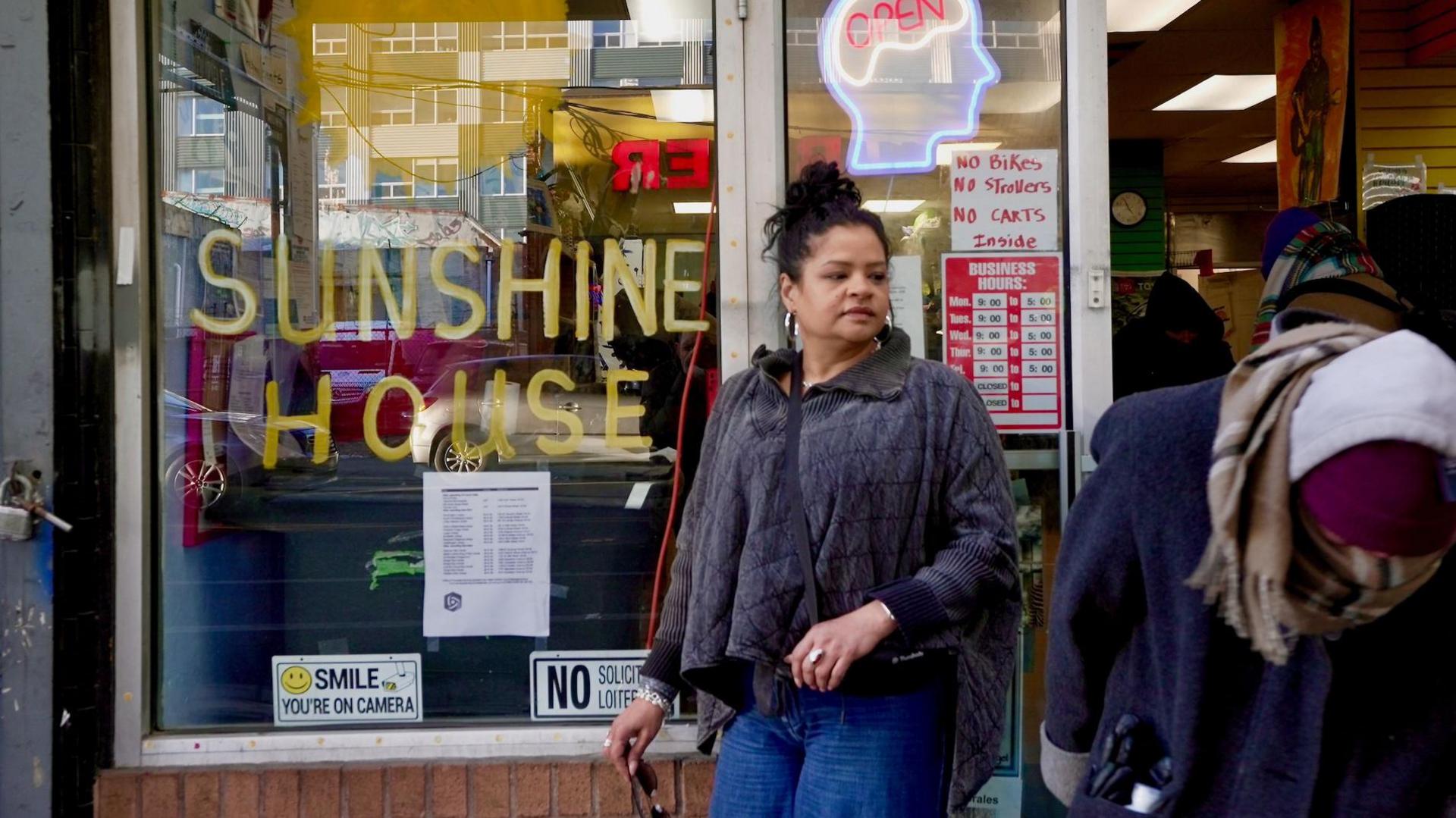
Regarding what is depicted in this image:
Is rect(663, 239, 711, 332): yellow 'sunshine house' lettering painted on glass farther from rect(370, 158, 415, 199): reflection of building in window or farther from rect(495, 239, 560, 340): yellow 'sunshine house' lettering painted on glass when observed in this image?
rect(370, 158, 415, 199): reflection of building in window

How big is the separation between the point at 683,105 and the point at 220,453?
1.70 metres

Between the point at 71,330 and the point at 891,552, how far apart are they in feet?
7.93

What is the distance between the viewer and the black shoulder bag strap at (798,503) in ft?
7.80

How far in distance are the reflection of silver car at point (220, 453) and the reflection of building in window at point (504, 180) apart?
2.92 feet

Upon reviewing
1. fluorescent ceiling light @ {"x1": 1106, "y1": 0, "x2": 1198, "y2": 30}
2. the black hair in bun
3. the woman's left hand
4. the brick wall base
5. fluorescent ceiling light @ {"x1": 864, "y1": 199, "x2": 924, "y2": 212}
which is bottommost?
the brick wall base

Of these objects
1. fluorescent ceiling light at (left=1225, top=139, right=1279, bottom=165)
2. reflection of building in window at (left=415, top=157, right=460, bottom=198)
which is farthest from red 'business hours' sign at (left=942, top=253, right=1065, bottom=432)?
fluorescent ceiling light at (left=1225, top=139, right=1279, bottom=165)

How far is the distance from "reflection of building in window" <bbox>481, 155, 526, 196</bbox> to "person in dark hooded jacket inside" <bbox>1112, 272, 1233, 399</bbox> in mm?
2358

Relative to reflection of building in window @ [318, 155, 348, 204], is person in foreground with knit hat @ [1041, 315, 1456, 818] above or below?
below

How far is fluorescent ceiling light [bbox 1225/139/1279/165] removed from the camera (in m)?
12.0

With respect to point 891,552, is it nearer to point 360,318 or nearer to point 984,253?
point 984,253

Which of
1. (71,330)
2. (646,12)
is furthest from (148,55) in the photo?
(646,12)

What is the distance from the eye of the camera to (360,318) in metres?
3.75

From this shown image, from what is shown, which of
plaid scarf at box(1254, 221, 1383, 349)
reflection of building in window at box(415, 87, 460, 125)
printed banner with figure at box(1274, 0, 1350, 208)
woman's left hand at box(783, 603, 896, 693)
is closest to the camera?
woman's left hand at box(783, 603, 896, 693)

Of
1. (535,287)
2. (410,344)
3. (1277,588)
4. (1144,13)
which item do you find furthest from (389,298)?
(1144,13)
